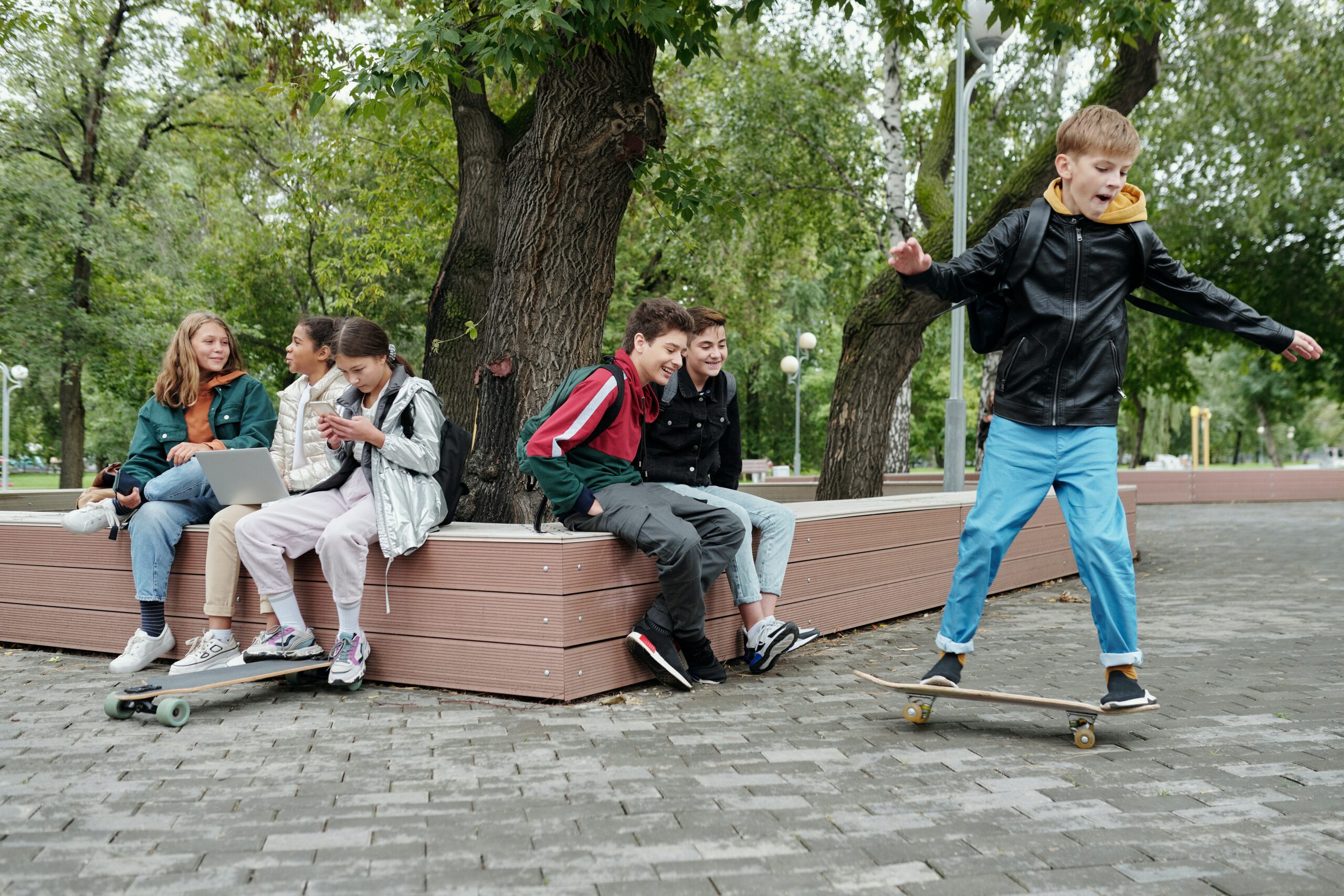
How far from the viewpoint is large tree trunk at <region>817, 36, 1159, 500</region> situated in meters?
10.1

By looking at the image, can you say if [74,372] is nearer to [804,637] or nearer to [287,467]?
[287,467]

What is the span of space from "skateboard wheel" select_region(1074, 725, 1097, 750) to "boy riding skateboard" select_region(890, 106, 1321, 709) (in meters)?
0.12

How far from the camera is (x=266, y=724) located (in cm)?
435

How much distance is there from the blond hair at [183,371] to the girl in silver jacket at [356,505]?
106 centimetres

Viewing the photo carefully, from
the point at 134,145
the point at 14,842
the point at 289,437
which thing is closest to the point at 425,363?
the point at 289,437

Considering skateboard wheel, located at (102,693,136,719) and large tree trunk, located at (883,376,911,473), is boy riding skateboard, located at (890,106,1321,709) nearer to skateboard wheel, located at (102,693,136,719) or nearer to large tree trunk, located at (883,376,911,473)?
skateboard wheel, located at (102,693,136,719)

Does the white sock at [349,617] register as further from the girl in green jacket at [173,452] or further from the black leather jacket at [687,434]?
the black leather jacket at [687,434]

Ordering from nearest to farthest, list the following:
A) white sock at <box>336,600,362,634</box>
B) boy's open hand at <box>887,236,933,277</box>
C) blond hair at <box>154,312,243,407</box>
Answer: boy's open hand at <box>887,236,933,277</box>
white sock at <box>336,600,362,634</box>
blond hair at <box>154,312,243,407</box>

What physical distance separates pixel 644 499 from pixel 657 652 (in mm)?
691

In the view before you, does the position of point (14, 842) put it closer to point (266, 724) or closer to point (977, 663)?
point (266, 724)

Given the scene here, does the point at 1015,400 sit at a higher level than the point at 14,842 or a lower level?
higher

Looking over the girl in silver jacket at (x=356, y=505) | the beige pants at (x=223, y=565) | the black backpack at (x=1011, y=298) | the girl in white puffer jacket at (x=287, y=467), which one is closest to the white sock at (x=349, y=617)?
the girl in silver jacket at (x=356, y=505)

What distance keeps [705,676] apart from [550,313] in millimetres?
2763

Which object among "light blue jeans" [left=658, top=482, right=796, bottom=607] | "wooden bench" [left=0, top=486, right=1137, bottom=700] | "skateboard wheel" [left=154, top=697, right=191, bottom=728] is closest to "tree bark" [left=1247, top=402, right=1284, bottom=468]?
"wooden bench" [left=0, top=486, right=1137, bottom=700]
